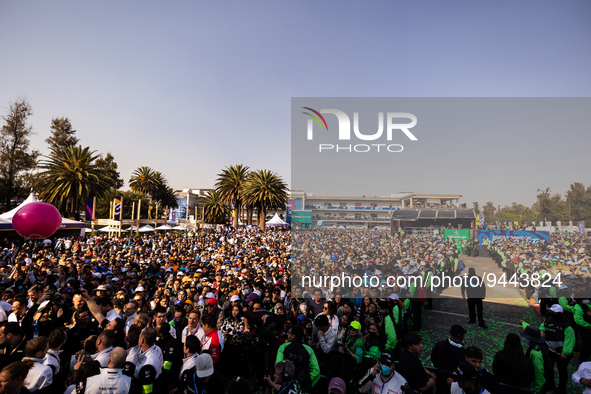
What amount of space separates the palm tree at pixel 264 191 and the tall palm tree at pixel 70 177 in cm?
2004

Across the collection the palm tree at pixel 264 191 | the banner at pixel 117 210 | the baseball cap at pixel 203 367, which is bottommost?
the baseball cap at pixel 203 367

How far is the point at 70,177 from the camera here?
115 ft

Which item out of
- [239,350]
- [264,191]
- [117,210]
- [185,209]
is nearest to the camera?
[239,350]

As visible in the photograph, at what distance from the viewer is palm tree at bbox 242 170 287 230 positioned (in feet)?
157

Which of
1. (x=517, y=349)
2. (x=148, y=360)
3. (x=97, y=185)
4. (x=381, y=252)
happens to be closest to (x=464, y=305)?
(x=381, y=252)

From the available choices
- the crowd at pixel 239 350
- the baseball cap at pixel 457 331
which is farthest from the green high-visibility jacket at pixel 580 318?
the baseball cap at pixel 457 331

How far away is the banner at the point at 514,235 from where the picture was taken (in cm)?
1658

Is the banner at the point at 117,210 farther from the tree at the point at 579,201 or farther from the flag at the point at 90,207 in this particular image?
the tree at the point at 579,201

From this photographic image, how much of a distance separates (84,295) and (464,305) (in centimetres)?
1235

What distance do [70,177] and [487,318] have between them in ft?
136

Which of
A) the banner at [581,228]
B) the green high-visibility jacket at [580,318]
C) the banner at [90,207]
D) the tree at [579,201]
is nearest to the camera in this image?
the green high-visibility jacket at [580,318]

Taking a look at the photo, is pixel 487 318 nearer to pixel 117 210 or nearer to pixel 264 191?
pixel 117 210

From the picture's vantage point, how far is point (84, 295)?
199 inches

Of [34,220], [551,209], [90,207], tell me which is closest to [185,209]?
[90,207]
